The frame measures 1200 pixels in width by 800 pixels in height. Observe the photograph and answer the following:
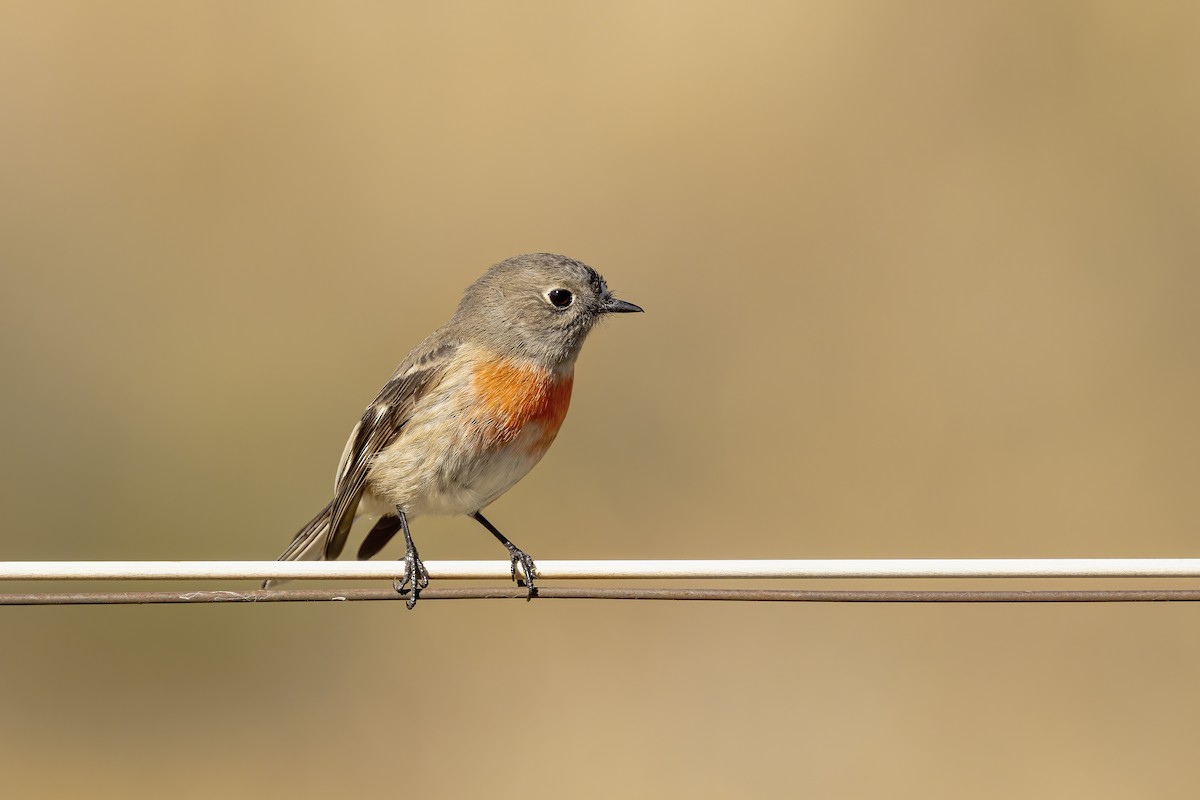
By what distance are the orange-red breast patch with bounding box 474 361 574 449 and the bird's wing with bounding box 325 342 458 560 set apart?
0.28 meters

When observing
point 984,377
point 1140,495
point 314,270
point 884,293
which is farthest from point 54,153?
point 1140,495

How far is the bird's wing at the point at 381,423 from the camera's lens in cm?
628

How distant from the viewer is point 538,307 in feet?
21.2

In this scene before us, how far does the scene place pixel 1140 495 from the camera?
1089 centimetres

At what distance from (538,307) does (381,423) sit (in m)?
0.96

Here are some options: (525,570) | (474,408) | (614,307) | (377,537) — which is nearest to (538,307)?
(614,307)

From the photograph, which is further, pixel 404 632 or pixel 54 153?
pixel 54 153

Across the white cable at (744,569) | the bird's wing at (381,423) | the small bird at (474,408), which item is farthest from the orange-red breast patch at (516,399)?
the white cable at (744,569)

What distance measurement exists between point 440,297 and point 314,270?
1.15 m

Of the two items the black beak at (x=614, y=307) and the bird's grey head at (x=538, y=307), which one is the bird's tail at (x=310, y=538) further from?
the black beak at (x=614, y=307)

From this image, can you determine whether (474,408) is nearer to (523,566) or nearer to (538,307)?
(538,307)

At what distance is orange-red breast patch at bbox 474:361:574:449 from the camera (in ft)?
19.9

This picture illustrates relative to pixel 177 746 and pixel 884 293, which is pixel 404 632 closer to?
pixel 177 746

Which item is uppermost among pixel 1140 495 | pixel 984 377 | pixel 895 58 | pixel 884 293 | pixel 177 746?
pixel 895 58
